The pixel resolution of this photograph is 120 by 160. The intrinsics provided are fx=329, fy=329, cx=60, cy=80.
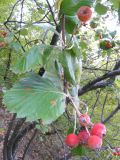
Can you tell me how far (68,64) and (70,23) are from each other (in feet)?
0.65

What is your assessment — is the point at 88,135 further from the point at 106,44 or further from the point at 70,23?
the point at 106,44

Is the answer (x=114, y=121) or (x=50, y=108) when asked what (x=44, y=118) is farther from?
(x=114, y=121)

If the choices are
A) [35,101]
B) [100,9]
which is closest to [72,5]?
[35,101]

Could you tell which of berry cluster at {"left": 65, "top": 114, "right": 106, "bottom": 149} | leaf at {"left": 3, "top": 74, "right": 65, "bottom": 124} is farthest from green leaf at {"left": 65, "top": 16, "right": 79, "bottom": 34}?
berry cluster at {"left": 65, "top": 114, "right": 106, "bottom": 149}

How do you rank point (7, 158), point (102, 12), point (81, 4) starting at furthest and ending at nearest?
point (7, 158)
point (102, 12)
point (81, 4)

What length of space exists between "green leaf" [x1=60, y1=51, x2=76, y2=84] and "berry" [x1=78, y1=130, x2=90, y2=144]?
7.2 inches

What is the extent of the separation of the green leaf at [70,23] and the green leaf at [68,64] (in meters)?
0.14

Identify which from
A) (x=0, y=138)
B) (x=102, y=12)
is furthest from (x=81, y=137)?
(x=0, y=138)

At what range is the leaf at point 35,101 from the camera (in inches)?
34.3

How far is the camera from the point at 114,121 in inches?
224

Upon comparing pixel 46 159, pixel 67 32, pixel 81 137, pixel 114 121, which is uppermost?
pixel 67 32

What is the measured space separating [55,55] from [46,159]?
4.99 metres

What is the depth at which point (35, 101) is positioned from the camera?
896mm

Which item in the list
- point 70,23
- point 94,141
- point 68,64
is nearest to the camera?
point 94,141
